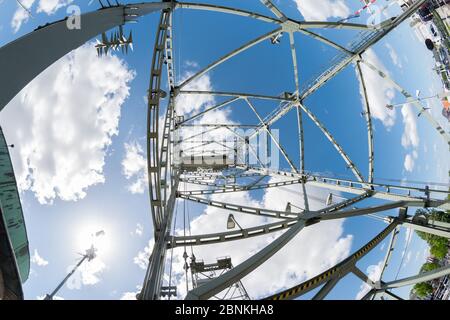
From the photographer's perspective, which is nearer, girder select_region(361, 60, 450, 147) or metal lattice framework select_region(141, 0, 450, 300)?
metal lattice framework select_region(141, 0, 450, 300)

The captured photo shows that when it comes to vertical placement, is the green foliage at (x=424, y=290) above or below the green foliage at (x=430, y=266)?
below

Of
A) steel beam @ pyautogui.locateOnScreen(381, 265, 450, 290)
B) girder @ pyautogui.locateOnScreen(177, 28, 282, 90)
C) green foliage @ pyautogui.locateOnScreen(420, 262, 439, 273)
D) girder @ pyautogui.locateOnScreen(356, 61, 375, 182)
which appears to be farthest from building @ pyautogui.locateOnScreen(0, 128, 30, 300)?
green foliage @ pyautogui.locateOnScreen(420, 262, 439, 273)

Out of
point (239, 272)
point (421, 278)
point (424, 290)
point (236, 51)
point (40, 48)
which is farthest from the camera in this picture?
point (424, 290)

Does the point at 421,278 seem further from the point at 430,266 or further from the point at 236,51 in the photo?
the point at 430,266

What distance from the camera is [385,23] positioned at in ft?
38.5

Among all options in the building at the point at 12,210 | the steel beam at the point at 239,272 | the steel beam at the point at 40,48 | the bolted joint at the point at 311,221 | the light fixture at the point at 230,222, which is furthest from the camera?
the building at the point at 12,210

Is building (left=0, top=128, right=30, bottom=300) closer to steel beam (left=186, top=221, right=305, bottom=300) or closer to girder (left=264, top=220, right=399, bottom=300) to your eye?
steel beam (left=186, top=221, right=305, bottom=300)

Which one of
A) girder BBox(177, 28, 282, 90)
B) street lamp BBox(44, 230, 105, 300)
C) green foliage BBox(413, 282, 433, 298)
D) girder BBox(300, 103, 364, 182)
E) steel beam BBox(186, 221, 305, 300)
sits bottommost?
green foliage BBox(413, 282, 433, 298)

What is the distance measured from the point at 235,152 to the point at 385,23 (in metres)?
16.6

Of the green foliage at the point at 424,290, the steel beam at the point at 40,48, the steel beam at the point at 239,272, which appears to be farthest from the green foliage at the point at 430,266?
the steel beam at the point at 40,48

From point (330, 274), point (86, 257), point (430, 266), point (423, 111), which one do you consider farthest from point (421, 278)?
point (430, 266)

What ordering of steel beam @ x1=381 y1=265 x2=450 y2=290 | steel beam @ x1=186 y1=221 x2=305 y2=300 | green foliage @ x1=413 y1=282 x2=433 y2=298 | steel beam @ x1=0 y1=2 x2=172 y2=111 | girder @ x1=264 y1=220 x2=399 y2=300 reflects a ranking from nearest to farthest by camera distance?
steel beam @ x1=0 y1=2 x2=172 y2=111
steel beam @ x1=186 y1=221 x2=305 y2=300
girder @ x1=264 y1=220 x2=399 y2=300
steel beam @ x1=381 y1=265 x2=450 y2=290
green foliage @ x1=413 y1=282 x2=433 y2=298

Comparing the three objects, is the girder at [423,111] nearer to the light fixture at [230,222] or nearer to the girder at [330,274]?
the girder at [330,274]
